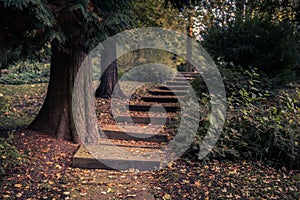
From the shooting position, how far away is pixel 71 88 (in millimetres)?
4527

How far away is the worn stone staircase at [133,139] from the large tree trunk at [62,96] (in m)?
0.42

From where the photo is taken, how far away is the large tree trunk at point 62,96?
4.55m

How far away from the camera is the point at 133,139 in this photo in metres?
5.21

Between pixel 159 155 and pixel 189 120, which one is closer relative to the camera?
pixel 159 155

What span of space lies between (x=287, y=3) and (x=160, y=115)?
15.0 feet

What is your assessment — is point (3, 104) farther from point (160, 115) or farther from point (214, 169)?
point (160, 115)

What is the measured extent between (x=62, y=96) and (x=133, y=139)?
1423mm

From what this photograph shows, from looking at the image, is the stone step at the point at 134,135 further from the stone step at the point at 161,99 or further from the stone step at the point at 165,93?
the stone step at the point at 165,93

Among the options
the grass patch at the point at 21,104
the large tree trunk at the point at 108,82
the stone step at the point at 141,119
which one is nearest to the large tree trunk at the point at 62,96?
the grass patch at the point at 21,104

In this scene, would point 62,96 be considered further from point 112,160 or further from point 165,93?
point 165,93

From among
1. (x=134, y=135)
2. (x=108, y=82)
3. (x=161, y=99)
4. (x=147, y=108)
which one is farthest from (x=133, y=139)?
(x=108, y=82)

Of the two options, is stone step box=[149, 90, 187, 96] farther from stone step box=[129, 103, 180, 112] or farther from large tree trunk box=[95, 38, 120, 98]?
stone step box=[129, 103, 180, 112]

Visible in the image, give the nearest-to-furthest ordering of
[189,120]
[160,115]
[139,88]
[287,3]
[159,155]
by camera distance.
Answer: [159,155], [189,120], [160,115], [287,3], [139,88]

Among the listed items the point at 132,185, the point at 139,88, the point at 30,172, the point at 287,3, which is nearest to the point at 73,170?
the point at 30,172
